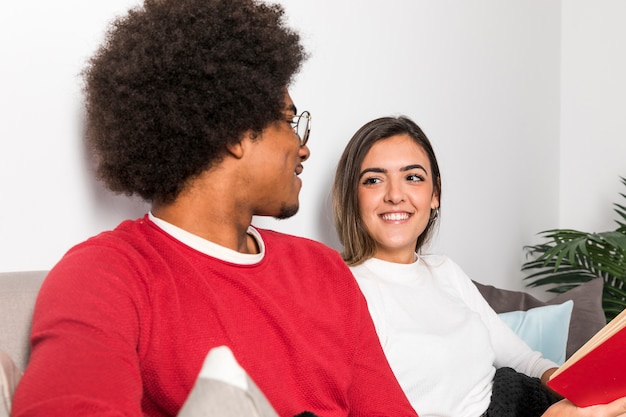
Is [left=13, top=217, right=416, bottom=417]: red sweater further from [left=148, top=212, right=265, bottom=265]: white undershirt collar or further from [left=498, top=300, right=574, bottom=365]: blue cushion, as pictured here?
[left=498, top=300, right=574, bottom=365]: blue cushion

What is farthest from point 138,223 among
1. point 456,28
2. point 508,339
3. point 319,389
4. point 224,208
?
point 456,28

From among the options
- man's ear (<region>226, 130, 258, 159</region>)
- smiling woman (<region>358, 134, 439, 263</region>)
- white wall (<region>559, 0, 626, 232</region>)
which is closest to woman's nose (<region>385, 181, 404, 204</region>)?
smiling woman (<region>358, 134, 439, 263</region>)

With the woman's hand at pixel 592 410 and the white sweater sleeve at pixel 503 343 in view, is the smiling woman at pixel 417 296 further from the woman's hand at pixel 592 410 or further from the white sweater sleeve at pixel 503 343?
the woman's hand at pixel 592 410

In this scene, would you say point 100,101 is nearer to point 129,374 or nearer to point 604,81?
point 129,374

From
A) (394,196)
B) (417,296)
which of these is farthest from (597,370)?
(394,196)

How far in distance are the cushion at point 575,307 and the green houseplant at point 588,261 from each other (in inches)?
10.3

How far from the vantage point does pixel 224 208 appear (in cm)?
124

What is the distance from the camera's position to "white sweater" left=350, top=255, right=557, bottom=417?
5.58 feet

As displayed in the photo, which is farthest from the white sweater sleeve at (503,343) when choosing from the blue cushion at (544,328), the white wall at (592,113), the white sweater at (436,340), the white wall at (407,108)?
the white wall at (592,113)

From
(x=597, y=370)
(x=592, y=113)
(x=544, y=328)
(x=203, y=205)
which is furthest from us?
(x=592, y=113)

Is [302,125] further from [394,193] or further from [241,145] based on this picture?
[394,193]

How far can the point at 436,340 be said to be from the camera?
1745 mm

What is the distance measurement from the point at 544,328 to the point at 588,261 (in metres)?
0.85

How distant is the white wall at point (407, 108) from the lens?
4.34 ft
